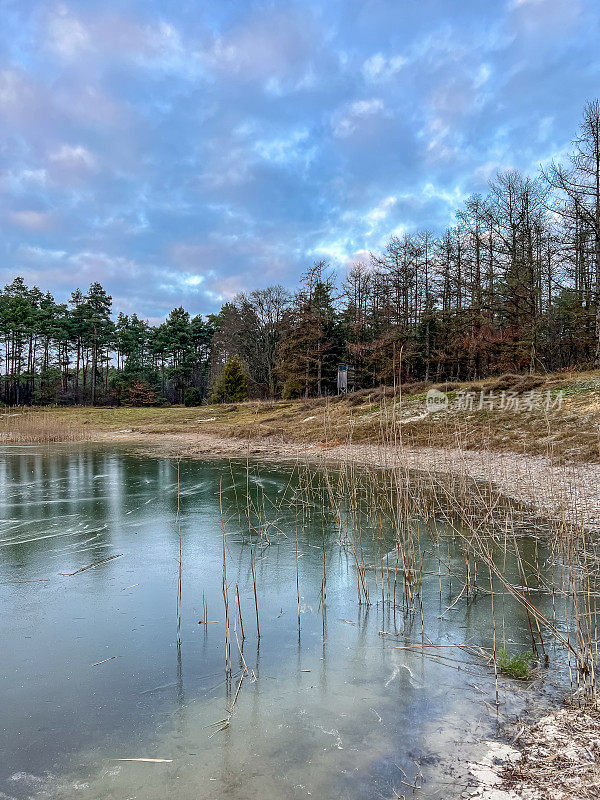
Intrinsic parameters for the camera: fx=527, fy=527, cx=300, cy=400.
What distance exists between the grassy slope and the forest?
2.84 metres

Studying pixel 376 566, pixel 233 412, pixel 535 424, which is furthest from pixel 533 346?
pixel 376 566

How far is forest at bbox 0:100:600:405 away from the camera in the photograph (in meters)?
19.9

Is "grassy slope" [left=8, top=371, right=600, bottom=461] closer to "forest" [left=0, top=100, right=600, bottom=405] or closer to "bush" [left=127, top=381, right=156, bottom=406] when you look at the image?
"forest" [left=0, top=100, right=600, bottom=405]

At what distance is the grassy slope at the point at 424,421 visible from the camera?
37.8 ft

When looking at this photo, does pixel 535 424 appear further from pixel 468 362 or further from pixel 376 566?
pixel 468 362

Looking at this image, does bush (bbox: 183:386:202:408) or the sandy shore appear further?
bush (bbox: 183:386:202:408)

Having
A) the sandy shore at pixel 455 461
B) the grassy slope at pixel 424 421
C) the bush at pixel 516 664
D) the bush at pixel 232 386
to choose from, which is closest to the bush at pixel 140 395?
the bush at pixel 232 386

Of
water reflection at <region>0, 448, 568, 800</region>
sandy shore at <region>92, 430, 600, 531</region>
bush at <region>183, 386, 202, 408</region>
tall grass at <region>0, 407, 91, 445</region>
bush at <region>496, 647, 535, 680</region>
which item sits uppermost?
bush at <region>183, 386, 202, 408</region>

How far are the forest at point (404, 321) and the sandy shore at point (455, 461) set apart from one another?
265cm

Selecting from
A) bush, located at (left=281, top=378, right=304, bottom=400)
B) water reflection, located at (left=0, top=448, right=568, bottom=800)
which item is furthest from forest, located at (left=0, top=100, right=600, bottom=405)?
water reflection, located at (left=0, top=448, right=568, bottom=800)

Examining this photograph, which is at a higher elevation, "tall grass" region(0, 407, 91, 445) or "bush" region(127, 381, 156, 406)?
"bush" region(127, 381, 156, 406)

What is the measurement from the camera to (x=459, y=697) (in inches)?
119

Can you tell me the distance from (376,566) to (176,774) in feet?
10.9

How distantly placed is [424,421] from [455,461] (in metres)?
4.41
